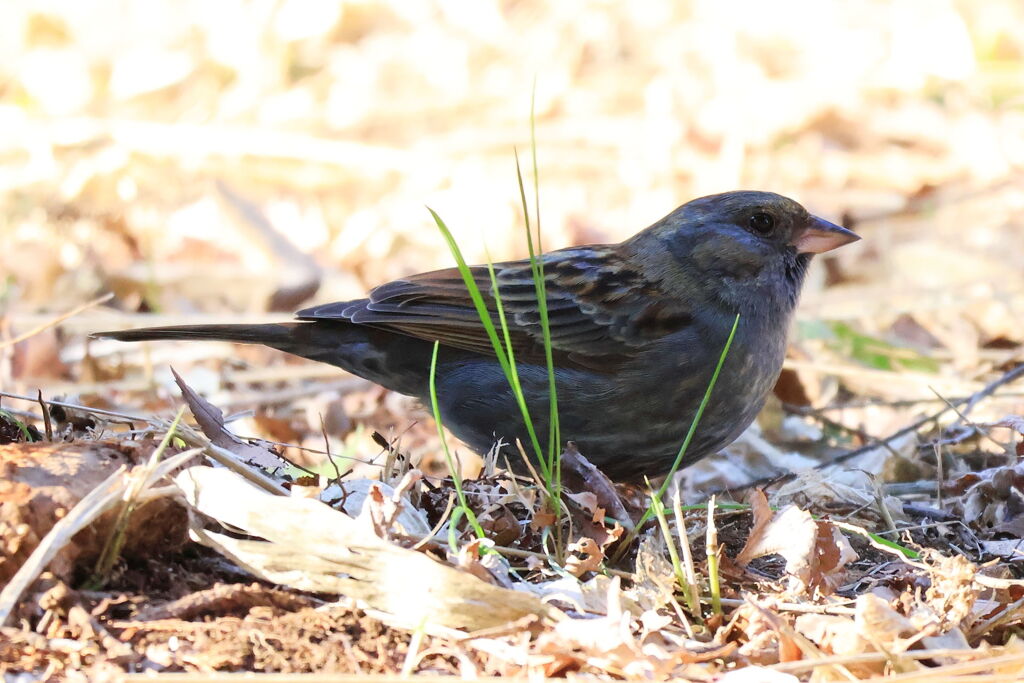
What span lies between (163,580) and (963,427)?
2869 mm

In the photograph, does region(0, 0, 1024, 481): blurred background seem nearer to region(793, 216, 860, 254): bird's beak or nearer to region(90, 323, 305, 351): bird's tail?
region(90, 323, 305, 351): bird's tail

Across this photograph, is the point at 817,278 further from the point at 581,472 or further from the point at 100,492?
the point at 100,492

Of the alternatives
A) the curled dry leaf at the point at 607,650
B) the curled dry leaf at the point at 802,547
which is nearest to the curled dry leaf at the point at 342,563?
the curled dry leaf at the point at 607,650

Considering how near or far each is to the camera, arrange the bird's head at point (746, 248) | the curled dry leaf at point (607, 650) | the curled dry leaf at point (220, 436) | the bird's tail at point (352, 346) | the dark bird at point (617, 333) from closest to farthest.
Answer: the curled dry leaf at point (607, 650) < the curled dry leaf at point (220, 436) < the dark bird at point (617, 333) < the bird's head at point (746, 248) < the bird's tail at point (352, 346)

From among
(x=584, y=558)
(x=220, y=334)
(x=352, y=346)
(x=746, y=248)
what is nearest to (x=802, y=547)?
(x=584, y=558)

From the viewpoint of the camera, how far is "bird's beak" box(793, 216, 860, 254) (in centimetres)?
420

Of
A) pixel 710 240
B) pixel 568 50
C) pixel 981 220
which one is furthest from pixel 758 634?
pixel 568 50

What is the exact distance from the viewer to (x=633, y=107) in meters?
8.78

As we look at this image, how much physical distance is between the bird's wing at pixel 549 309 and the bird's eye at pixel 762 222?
41 cm

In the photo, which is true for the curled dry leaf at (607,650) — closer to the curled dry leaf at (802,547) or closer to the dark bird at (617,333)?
the curled dry leaf at (802,547)

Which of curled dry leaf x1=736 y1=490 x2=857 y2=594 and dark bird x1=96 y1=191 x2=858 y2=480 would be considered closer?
curled dry leaf x1=736 y1=490 x2=857 y2=594

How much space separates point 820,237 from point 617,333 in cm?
80

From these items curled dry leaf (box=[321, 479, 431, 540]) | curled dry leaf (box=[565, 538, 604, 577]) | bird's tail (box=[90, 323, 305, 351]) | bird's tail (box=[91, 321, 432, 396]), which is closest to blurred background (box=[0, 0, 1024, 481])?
bird's tail (box=[91, 321, 432, 396])

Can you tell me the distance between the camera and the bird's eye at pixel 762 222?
4.24 meters
